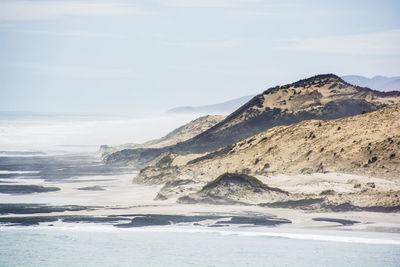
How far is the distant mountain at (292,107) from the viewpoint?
82000mm

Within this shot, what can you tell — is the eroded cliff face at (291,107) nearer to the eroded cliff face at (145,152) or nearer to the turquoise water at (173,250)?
the eroded cliff face at (145,152)

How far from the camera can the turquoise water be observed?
28.8 metres

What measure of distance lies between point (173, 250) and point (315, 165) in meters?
23.3

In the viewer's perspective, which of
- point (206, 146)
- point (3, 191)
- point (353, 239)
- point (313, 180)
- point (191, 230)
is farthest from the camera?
point (206, 146)

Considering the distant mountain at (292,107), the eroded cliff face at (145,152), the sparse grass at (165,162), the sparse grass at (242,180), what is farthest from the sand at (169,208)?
the eroded cliff face at (145,152)

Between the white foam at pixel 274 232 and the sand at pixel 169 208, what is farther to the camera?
the sand at pixel 169 208

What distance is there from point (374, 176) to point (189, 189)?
12.3 meters

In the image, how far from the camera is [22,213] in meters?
40.3

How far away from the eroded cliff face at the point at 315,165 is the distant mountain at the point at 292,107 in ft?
57.4

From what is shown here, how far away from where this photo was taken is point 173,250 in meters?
31.0

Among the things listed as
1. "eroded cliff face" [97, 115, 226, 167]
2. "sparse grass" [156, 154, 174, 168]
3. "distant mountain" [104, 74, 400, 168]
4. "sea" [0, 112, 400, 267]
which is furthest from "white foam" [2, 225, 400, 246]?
"eroded cliff face" [97, 115, 226, 167]

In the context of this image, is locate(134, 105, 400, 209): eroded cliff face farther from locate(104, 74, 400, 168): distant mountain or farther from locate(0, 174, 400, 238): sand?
locate(104, 74, 400, 168): distant mountain

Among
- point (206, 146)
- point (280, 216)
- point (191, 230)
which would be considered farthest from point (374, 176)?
point (206, 146)

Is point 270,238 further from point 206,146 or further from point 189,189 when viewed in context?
point 206,146
